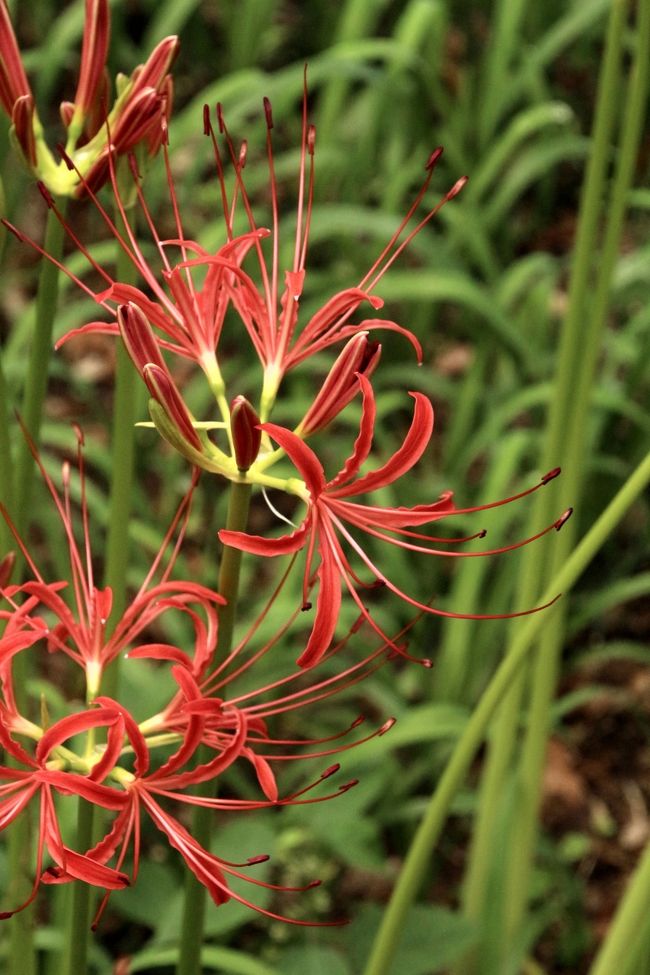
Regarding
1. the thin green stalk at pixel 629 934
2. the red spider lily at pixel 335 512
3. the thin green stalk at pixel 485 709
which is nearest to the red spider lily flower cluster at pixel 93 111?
the red spider lily at pixel 335 512

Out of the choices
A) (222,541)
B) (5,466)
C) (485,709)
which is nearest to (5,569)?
(5,466)

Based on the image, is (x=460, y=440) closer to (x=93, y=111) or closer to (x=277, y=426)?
(x=93, y=111)

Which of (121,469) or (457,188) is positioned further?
(121,469)

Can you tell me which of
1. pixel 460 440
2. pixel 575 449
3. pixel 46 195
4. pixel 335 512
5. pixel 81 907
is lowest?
pixel 460 440

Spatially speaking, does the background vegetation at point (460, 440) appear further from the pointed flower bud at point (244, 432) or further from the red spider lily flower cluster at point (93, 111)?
the pointed flower bud at point (244, 432)

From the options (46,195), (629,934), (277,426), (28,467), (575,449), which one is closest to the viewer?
(277,426)

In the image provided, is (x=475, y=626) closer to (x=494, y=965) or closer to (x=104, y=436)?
(x=494, y=965)

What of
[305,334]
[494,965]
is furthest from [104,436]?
[305,334]
